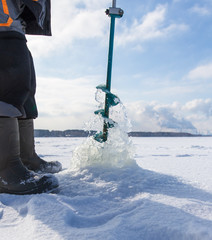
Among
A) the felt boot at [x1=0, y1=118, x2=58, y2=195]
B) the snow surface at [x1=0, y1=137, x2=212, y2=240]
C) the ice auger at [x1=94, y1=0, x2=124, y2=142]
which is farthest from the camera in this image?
the ice auger at [x1=94, y1=0, x2=124, y2=142]

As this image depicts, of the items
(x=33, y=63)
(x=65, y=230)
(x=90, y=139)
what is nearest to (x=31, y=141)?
(x=90, y=139)

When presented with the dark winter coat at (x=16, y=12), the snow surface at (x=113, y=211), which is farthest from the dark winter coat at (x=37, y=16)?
the snow surface at (x=113, y=211)

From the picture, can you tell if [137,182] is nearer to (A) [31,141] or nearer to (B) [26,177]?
(B) [26,177]

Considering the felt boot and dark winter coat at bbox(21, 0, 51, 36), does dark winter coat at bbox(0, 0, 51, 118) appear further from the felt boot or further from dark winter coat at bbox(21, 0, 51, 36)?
the felt boot

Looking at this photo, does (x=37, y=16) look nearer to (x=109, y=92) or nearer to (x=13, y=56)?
Answer: (x=13, y=56)

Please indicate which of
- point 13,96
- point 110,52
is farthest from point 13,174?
point 110,52

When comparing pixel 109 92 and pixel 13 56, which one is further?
pixel 109 92

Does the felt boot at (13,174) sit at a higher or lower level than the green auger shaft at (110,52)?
lower

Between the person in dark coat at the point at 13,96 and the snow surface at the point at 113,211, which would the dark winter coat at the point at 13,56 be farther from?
the snow surface at the point at 113,211

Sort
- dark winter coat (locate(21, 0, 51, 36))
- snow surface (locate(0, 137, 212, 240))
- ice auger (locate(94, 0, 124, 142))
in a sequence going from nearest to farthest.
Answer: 1. snow surface (locate(0, 137, 212, 240))
2. dark winter coat (locate(21, 0, 51, 36))
3. ice auger (locate(94, 0, 124, 142))

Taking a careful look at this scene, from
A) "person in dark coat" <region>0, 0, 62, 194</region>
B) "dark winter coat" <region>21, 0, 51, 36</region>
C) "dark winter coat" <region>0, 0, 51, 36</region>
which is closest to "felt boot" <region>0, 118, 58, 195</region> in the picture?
"person in dark coat" <region>0, 0, 62, 194</region>

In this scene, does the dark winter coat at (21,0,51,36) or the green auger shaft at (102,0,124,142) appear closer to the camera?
the dark winter coat at (21,0,51,36)

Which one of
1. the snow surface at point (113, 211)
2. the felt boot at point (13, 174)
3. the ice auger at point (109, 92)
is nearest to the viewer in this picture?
the snow surface at point (113, 211)

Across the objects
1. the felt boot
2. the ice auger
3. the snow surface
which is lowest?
the snow surface
